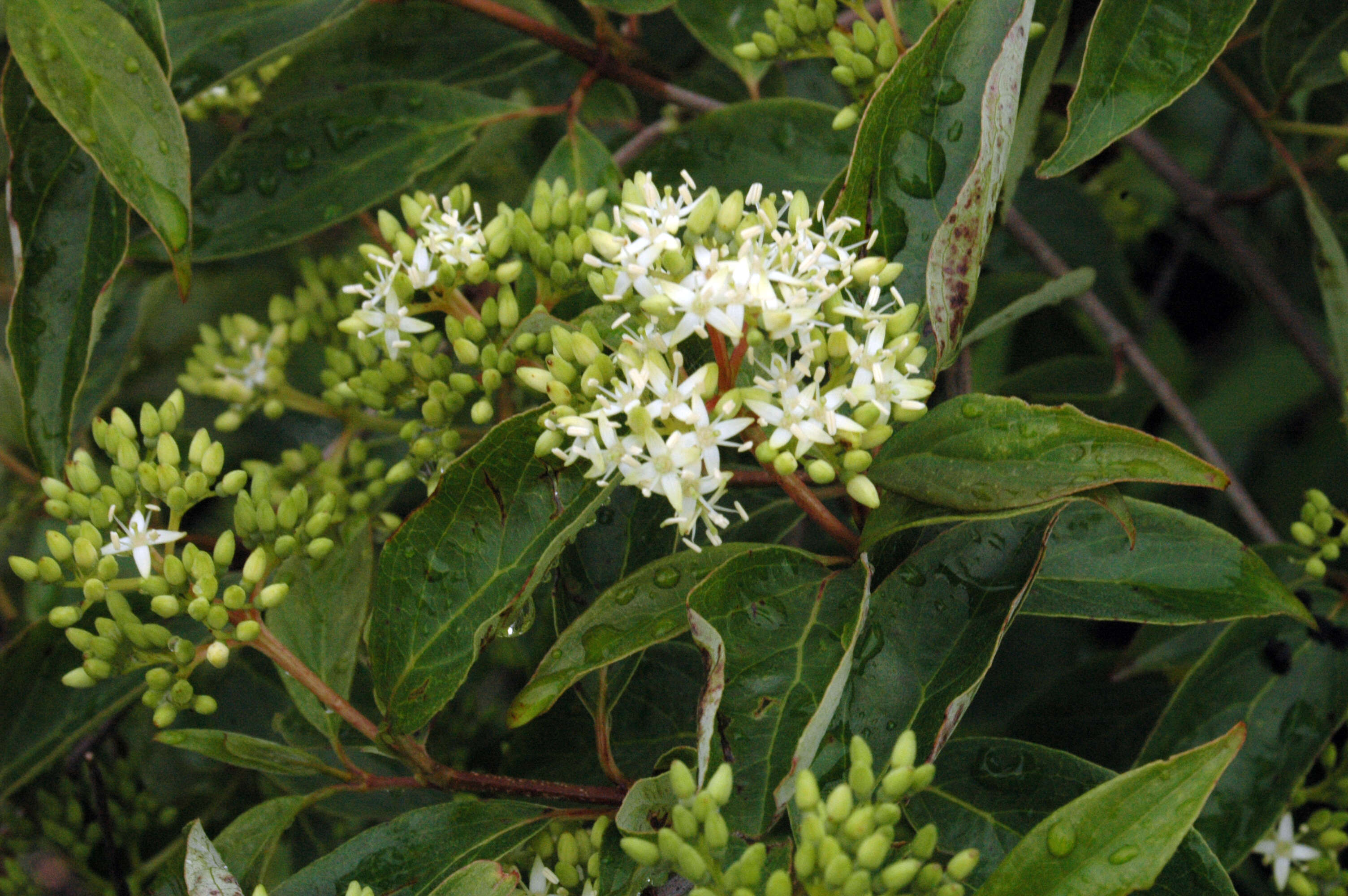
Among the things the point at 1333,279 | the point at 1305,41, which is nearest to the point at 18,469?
the point at 1333,279

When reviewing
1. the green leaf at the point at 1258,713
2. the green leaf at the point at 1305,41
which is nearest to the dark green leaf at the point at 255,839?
the green leaf at the point at 1258,713

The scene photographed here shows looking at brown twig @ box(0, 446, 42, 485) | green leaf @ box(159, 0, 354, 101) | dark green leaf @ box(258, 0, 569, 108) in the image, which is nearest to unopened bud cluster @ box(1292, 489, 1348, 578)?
dark green leaf @ box(258, 0, 569, 108)

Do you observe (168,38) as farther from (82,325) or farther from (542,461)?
(542,461)

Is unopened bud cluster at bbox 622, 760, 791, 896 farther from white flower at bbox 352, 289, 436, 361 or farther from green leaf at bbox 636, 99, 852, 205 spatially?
green leaf at bbox 636, 99, 852, 205

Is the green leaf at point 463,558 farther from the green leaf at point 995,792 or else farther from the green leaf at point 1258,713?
the green leaf at point 1258,713

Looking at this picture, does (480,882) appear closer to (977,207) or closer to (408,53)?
(977,207)

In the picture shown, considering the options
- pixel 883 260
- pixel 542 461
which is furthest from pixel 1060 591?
pixel 542 461
